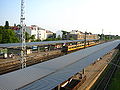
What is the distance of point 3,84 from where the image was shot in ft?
29.9

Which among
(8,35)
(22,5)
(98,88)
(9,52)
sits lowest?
(98,88)

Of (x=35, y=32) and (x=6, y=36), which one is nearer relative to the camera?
(x=6, y=36)

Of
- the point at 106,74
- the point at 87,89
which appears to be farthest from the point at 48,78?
the point at 106,74

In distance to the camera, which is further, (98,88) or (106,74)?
(106,74)

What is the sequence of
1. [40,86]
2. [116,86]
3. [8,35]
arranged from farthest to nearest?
[8,35] < [116,86] < [40,86]

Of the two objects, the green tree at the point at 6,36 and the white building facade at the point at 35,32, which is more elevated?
the white building facade at the point at 35,32

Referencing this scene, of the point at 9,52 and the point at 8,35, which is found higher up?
the point at 8,35

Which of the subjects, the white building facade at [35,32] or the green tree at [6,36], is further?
the white building facade at [35,32]

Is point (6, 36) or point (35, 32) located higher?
point (35, 32)

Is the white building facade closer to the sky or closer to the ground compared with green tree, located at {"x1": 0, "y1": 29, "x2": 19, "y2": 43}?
closer to the sky

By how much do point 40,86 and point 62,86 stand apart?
6.39 m

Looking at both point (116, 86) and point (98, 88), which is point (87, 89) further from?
point (116, 86)

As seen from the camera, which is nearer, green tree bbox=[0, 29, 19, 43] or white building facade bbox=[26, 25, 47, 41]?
green tree bbox=[0, 29, 19, 43]

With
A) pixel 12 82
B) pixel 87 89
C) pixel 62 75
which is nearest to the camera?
pixel 12 82
